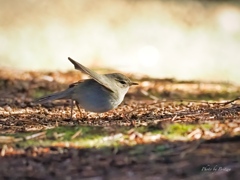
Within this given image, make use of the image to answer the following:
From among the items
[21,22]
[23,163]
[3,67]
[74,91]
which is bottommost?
[23,163]

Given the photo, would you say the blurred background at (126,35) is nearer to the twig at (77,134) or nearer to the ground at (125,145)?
the ground at (125,145)

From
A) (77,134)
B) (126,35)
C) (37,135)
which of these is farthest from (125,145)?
(126,35)

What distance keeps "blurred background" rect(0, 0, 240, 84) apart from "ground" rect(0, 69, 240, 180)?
635 cm

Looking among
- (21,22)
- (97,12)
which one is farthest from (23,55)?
(97,12)

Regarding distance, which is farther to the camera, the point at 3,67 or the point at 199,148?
the point at 3,67

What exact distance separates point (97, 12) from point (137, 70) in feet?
6.03

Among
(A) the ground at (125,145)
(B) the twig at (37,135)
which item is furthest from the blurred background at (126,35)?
(B) the twig at (37,135)

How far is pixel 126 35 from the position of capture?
1545cm

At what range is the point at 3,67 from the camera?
13977 millimetres

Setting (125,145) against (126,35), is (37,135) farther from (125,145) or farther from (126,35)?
(126,35)

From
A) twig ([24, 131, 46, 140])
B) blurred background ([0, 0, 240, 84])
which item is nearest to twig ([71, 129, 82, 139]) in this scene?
twig ([24, 131, 46, 140])

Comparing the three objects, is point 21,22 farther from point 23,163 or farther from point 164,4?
point 23,163

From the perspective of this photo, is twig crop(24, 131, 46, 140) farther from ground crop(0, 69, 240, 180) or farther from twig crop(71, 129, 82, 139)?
twig crop(71, 129, 82, 139)

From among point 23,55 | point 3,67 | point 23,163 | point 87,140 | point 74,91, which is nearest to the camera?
point 23,163
